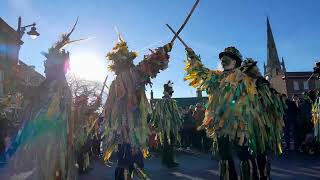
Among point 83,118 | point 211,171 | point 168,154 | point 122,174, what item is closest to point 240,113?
point 122,174

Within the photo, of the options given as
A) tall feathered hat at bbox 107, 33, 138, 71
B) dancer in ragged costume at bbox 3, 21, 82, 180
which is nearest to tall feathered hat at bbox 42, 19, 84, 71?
dancer in ragged costume at bbox 3, 21, 82, 180

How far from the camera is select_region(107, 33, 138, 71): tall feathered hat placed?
5977 mm

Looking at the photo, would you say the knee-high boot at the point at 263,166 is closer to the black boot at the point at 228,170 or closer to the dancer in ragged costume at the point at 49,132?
the black boot at the point at 228,170

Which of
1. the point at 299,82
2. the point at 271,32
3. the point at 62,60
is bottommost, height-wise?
the point at 62,60

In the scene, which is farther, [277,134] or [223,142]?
[277,134]

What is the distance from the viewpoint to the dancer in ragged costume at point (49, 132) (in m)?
5.32

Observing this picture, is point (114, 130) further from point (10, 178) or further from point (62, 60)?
point (10, 178)

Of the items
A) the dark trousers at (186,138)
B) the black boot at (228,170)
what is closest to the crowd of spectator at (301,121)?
the dark trousers at (186,138)

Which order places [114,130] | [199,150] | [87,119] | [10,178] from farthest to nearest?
[199,150] < [10,178] < [87,119] < [114,130]

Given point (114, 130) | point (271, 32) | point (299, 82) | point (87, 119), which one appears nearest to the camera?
point (114, 130)

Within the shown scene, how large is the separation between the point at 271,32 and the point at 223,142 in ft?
316

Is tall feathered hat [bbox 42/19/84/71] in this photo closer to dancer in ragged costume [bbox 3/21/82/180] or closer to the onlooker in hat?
dancer in ragged costume [bbox 3/21/82/180]

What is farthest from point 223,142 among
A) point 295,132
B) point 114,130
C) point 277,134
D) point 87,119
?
point 295,132

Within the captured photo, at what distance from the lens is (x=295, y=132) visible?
13672 millimetres
